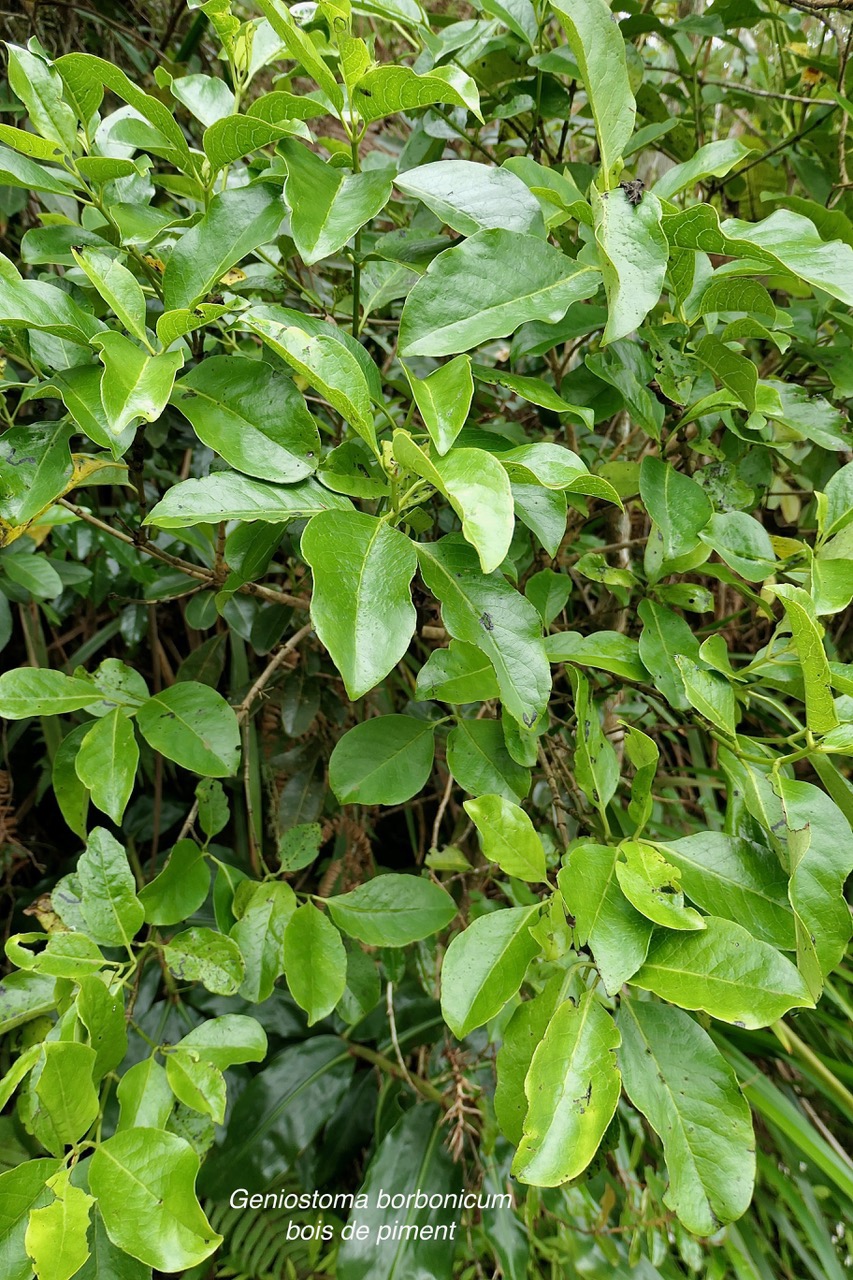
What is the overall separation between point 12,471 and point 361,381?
217 millimetres

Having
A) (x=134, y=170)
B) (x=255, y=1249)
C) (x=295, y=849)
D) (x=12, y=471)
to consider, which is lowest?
(x=255, y=1249)

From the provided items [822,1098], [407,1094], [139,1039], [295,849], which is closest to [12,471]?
[295,849]

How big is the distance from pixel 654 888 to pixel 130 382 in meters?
0.36

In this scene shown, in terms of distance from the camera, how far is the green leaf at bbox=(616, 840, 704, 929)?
14.7 inches

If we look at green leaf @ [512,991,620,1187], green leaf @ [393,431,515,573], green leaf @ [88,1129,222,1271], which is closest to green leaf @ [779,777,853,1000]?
green leaf @ [512,991,620,1187]

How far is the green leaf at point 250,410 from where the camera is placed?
412mm

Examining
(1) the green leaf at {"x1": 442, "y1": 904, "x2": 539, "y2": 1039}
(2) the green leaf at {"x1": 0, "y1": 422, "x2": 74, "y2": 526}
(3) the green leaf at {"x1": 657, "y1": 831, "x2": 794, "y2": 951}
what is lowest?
(1) the green leaf at {"x1": 442, "y1": 904, "x2": 539, "y2": 1039}

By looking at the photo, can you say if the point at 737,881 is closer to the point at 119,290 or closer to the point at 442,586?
the point at 442,586

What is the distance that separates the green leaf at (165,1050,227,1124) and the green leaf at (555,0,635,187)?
0.57m

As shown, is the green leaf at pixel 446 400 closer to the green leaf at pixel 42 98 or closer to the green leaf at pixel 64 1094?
the green leaf at pixel 42 98

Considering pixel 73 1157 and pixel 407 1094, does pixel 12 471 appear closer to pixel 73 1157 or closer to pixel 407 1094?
pixel 73 1157

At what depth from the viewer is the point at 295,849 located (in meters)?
0.66

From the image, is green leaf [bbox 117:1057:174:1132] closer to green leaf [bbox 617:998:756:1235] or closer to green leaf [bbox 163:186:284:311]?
green leaf [bbox 617:998:756:1235]

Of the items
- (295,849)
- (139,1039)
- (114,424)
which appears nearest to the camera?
(114,424)
